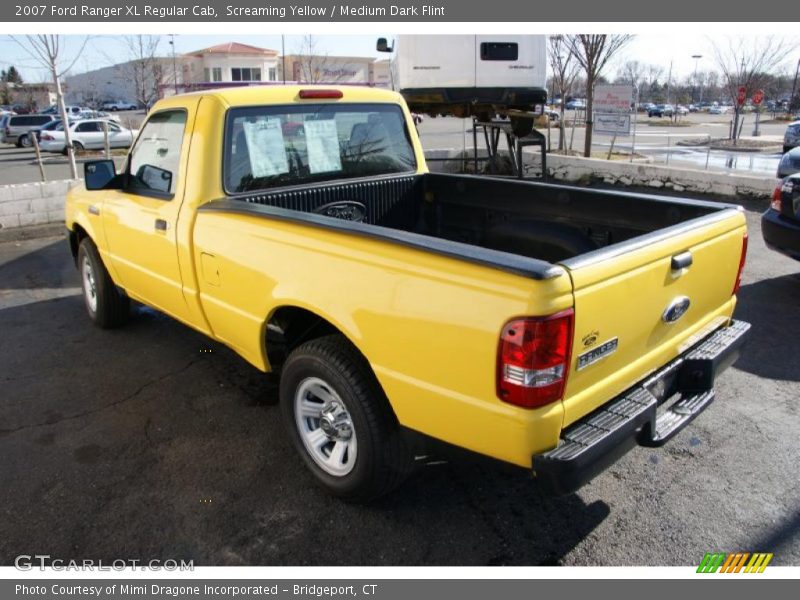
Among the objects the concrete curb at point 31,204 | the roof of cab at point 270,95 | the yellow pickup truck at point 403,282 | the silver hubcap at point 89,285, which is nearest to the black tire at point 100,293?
the silver hubcap at point 89,285

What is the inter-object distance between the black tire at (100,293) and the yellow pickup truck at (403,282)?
0.81 ft

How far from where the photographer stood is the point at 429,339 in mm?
2391

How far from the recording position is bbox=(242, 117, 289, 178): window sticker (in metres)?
3.85

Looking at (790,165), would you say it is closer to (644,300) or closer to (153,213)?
(644,300)

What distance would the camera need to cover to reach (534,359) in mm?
2164

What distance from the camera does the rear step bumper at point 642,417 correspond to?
2264 mm

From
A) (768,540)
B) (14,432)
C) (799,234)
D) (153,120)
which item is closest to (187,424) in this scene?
(14,432)

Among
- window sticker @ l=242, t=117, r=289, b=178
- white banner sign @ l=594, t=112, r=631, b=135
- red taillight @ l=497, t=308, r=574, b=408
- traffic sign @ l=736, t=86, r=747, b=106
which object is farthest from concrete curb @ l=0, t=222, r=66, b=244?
traffic sign @ l=736, t=86, r=747, b=106

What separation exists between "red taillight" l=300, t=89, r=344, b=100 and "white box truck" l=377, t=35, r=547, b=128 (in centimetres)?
735

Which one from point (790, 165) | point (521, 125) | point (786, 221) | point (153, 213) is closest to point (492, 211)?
point (153, 213)

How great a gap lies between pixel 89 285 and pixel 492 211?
367 centimetres

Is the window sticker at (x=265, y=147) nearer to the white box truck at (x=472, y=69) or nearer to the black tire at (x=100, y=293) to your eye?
the black tire at (x=100, y=293)

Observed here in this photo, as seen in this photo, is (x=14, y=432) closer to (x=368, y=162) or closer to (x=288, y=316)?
(x=288, y=316)

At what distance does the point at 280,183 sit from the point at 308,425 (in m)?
1.61
